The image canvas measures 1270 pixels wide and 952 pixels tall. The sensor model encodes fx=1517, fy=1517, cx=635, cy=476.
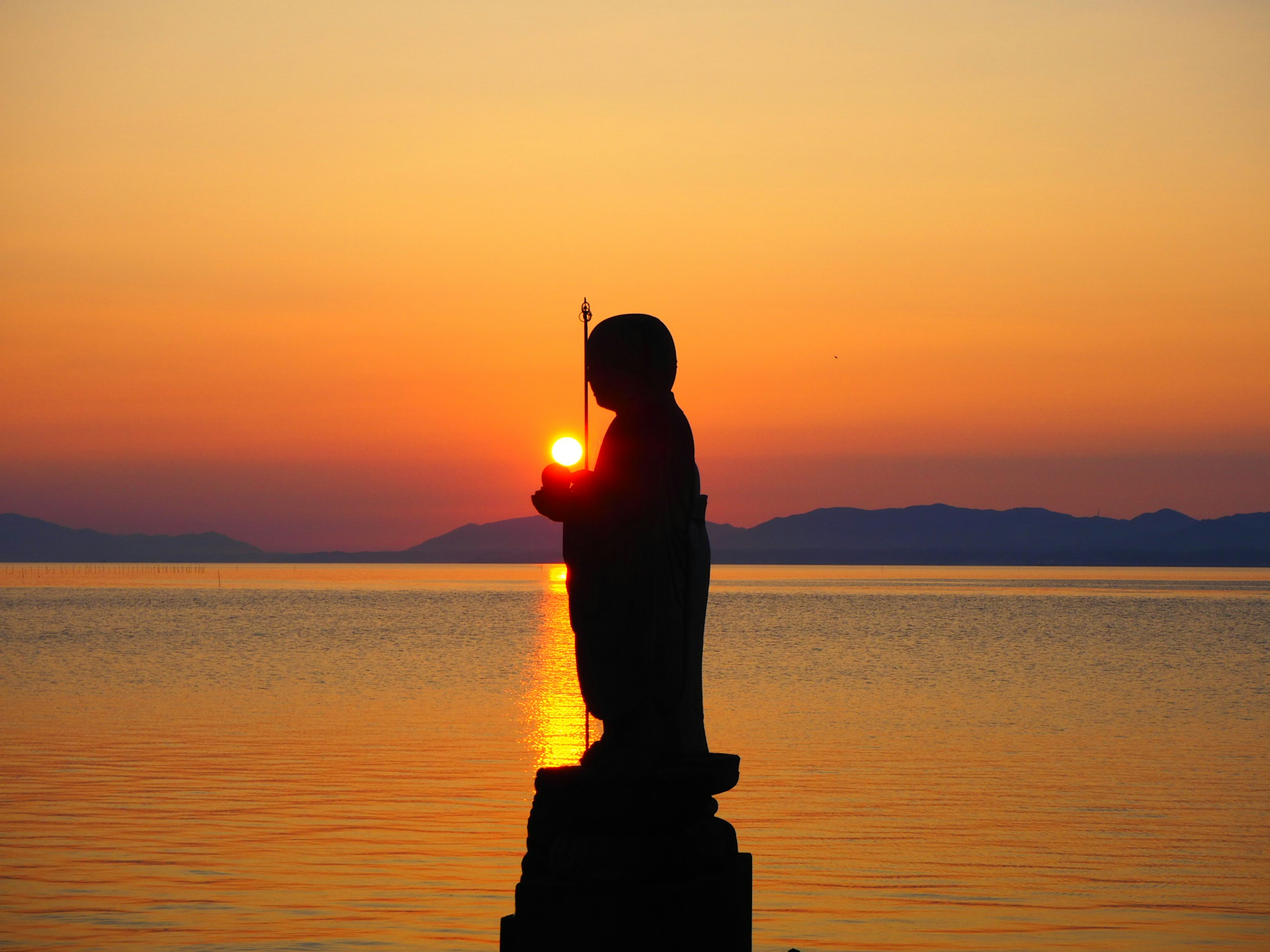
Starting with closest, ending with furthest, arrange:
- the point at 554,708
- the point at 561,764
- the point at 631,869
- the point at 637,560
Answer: the point at 631,869 → the point at 637,560 → the point at 561,764 → the point at 554,708

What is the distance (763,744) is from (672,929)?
17.3 meters

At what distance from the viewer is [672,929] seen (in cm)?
586

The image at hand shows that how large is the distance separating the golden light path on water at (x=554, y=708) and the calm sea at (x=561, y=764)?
188 millimetres

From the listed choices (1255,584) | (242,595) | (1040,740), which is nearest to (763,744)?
(1040,740)

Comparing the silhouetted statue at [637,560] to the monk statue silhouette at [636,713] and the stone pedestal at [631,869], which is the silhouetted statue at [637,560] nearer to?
the monk statue silhouette at [636,713]

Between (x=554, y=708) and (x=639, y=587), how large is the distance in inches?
914

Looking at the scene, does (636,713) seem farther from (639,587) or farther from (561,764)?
(561,764)

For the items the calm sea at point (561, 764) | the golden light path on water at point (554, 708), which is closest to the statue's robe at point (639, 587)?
the golden light path on water at point (554, 708)

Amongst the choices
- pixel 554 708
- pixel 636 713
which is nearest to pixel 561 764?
pixel 554 708

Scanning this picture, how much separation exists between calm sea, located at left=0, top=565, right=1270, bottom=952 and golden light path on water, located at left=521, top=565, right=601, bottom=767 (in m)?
0.19

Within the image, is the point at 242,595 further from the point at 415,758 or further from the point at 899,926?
the point at 899,926

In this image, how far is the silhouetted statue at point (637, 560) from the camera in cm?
621

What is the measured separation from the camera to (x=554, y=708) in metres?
29.0

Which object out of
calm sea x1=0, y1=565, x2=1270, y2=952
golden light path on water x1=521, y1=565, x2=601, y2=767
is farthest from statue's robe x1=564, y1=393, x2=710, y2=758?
calm sea x1=0, y1=565, x2=1270, y2=952
